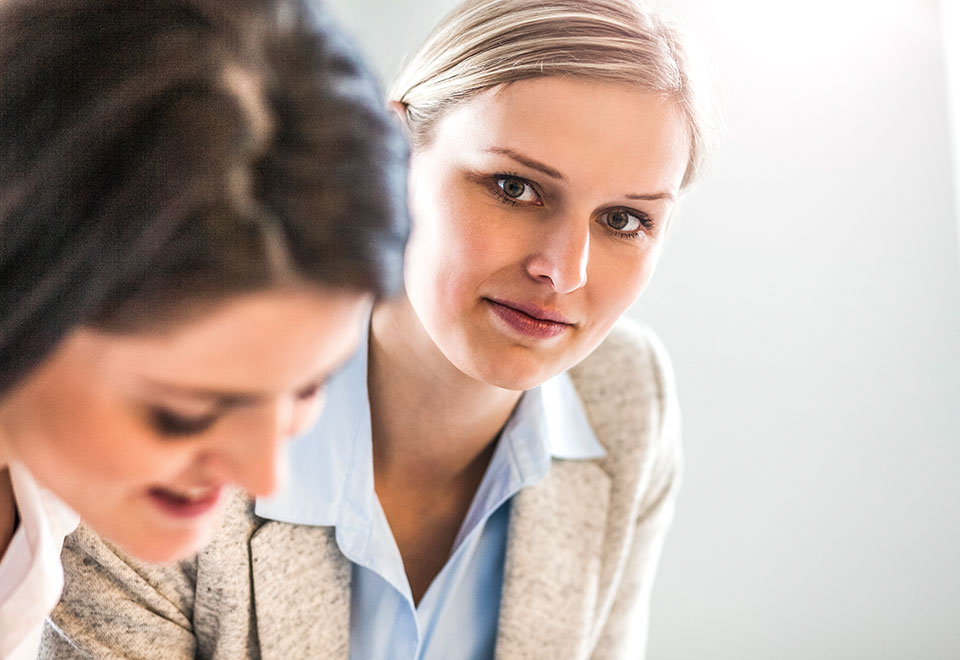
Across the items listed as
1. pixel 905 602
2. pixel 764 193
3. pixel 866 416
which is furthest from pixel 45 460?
pixel 905 602

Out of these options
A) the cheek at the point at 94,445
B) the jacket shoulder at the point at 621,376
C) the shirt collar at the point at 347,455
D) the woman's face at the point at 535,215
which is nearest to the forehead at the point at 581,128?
the woman's face at the point at 535,215

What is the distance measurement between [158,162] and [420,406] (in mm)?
645

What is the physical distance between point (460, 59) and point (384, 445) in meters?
0.42

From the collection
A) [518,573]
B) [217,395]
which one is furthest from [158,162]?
[518,573]

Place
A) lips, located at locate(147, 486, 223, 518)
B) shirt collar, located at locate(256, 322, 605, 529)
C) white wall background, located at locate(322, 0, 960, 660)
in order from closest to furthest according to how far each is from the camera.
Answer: lips, located at locate(147, 486, 223, 518) → shirt collar, located at locate(256, 322, 605, 529) → white wall background, located at locate(322, 0, 960, 660)

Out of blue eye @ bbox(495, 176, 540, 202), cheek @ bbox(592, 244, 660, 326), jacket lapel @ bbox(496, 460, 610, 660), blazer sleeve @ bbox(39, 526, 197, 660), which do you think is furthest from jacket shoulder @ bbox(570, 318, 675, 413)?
blazer sleeve @ bbox(39, 526, 197, 660)

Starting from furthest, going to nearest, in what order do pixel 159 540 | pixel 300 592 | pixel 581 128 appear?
pixel 300 592
pixel 581 128
pixel 159 540

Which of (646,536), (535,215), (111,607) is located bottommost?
(111,607)

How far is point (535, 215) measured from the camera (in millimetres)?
910

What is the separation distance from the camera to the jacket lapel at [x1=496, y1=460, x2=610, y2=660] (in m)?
1.09

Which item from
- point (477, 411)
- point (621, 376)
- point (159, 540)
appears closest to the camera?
point (159, 540)

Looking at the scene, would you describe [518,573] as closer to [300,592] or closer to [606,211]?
[300,592]

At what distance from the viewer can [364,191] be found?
1.66ft

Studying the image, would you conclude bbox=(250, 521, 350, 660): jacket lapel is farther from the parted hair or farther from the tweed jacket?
the parted hair
